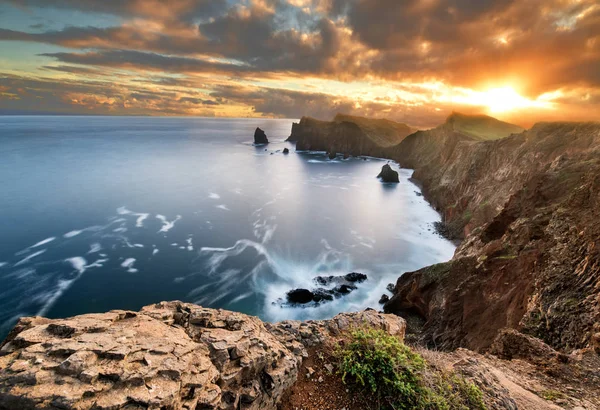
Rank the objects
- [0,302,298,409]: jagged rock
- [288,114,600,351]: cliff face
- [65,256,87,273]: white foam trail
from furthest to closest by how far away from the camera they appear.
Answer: [65,256,87,273]: white foam trail → [288,114,600,351]: cliff face → [0,302,298,409]: jagged rock

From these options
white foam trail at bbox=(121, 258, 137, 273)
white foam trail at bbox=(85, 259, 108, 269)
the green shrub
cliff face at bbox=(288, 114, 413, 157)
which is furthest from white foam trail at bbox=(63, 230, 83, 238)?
cliff face at bbox=(288, 114, 413, 157)

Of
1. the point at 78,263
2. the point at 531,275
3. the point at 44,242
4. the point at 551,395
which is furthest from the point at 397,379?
the point at 44,242

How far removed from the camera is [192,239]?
50.5 meters

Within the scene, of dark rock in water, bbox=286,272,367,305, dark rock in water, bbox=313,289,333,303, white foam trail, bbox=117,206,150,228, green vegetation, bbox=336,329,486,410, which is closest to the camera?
green vegetation, bbox=336,329,486,410

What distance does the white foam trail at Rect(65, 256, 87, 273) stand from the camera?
132 feet

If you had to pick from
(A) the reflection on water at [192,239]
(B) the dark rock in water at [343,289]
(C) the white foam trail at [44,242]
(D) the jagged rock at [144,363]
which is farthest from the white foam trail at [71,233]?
(D) the jagged rock at [144,363]

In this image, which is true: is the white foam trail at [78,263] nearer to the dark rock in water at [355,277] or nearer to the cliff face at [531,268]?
the dark rock in water at [355,277]

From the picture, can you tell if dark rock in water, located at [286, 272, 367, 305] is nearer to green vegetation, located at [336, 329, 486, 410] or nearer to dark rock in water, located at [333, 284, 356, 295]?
dark rock in water, located at [333, 284, 356, 295]

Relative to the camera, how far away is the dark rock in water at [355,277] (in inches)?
1604

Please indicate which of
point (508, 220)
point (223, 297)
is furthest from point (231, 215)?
point (508, 220)

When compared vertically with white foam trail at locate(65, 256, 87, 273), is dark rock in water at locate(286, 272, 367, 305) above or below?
above

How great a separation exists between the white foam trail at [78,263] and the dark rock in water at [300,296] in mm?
29252

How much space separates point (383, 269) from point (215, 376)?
41618 millimetres

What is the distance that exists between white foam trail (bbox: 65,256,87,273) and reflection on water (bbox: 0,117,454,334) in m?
0.15
